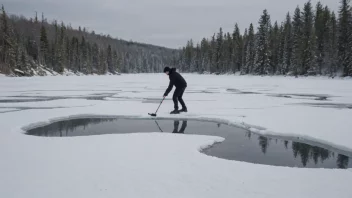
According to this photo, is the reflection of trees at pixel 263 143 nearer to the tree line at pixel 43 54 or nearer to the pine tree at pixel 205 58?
the tree line at pixel 43 54

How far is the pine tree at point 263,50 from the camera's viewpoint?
59062 mm

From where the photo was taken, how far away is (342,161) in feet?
18.8

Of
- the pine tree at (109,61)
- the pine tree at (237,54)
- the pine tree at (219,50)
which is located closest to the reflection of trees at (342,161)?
the pine tree at (237,54)

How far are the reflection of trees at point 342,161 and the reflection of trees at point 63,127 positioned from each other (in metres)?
6.98

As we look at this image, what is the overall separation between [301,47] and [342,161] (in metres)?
51.2

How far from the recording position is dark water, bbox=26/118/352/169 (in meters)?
5.82

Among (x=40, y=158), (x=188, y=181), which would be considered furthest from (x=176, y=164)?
(x=40, y=158)

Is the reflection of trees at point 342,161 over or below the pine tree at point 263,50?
below

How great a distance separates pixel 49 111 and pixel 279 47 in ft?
190

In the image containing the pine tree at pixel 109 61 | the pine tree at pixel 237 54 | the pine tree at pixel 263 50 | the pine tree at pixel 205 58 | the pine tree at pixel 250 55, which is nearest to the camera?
the pine tree at pixel 263 50

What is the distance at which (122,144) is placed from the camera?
639cm

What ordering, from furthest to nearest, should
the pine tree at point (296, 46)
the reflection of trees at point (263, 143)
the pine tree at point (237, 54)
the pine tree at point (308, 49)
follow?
the pine tree at point (237, 54), the pine tree at point (296, 46), the pine tree at point (308, 49), the reflection of trees at point (263, 143)

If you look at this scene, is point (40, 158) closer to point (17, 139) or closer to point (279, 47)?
point (17, 139)

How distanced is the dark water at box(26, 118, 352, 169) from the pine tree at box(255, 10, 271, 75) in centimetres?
Result: 5306
